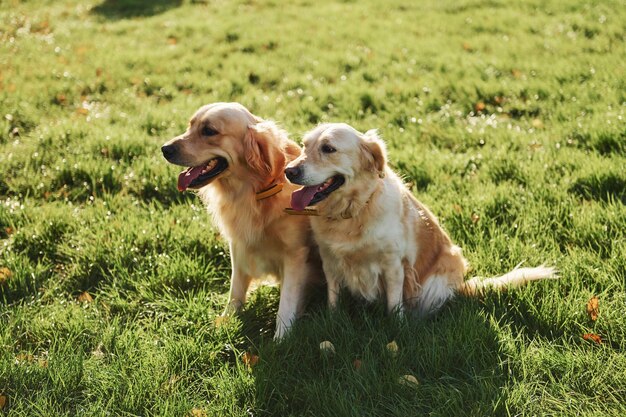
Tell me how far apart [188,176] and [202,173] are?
0.08 m

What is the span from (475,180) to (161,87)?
4.13 meters

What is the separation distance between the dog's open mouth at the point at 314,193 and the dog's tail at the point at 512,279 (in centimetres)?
100

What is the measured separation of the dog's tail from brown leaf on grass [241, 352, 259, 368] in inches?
50.9

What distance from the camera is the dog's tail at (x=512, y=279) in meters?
3.31

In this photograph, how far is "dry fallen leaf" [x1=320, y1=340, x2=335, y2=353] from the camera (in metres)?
2.95

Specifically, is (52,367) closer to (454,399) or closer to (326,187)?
(326,187)

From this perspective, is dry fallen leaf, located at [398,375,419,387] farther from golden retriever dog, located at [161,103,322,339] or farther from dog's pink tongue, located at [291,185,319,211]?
dog's pink tongue, located at [291,185,319,211]

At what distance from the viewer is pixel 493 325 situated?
3.01m

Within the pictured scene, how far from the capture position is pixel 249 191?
3453 mm

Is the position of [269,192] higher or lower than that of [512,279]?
higher

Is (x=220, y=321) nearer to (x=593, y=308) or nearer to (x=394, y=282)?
(x=394, y=282)

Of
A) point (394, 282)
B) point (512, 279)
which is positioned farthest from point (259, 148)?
point (512, 279)

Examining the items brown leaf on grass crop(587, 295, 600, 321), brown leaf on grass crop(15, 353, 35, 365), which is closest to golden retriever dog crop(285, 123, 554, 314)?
brown leaf on grass crop(587, 295, 600, 321)

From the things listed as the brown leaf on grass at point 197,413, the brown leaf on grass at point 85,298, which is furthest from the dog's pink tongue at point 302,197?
the brown leaf on grass at point 85,298
